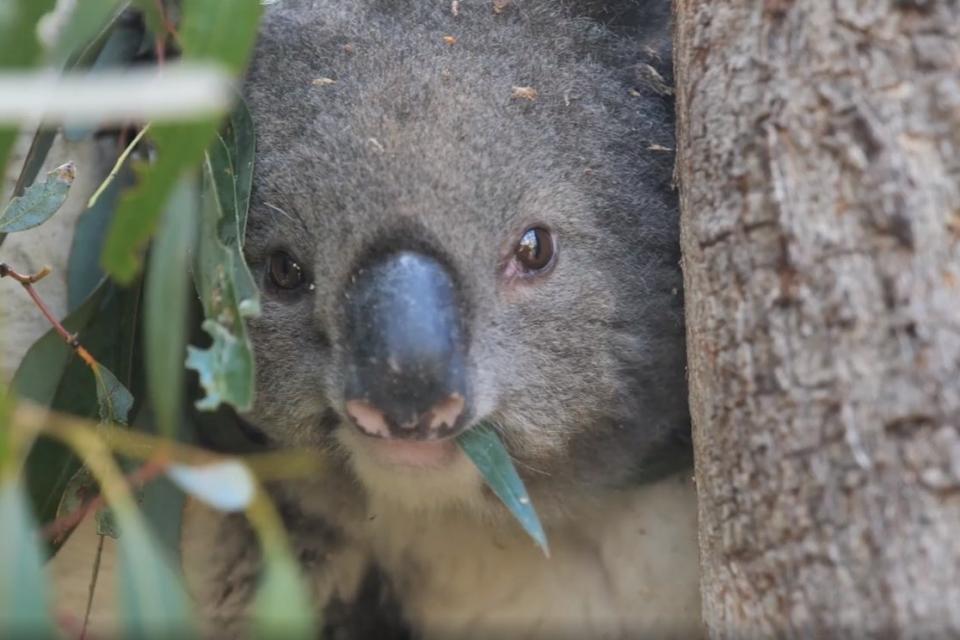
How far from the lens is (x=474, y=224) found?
1614mm

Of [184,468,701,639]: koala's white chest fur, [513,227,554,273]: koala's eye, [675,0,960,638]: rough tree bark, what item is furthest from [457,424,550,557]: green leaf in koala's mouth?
[184,468,701,639]: koala's white chest fur

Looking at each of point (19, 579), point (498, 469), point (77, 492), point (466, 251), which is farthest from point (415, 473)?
point (19, 579)

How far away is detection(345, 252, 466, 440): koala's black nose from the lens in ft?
4.60

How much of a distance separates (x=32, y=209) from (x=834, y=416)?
3.23ft

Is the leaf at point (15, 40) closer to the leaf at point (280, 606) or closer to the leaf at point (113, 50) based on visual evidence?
the leaf at point (280, 606)

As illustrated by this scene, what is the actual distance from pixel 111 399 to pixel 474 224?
1.66 feet

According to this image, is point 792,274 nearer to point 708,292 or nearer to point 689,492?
point 708,292

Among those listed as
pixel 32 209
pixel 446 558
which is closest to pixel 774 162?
pixel 32 209

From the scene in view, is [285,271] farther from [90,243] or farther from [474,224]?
[90,243]

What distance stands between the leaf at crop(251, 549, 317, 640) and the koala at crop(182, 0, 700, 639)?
603 millimetres

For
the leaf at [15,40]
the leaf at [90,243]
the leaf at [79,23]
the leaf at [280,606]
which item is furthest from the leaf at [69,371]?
the leaf at [280,606]

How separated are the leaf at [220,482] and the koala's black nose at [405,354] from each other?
0.50m

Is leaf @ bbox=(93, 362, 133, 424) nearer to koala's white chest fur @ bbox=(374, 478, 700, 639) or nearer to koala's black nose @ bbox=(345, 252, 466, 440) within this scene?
koala's black nose @ bbox=(345, 252, 466, 440)

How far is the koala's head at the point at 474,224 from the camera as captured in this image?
5.14ft
